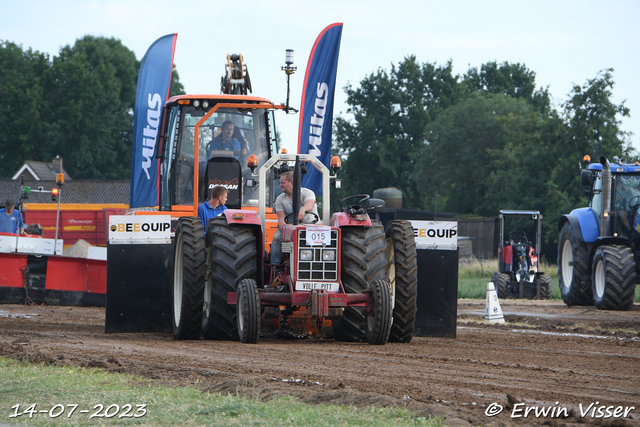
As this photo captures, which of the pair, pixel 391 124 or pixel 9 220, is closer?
pixel 9 220

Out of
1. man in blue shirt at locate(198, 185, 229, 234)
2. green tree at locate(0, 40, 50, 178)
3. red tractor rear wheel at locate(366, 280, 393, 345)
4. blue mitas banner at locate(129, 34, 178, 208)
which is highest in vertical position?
green tree at locate(0, 40, 50, 178)

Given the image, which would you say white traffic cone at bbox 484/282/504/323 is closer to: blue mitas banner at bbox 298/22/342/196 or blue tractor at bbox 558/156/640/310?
blue tractor at bbox 558/156/640/310

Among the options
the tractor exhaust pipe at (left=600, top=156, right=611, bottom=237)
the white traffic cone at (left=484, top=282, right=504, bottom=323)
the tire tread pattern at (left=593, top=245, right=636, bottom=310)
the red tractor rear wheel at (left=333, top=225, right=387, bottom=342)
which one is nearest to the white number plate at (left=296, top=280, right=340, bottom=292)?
the red tractor rear wheel at (left=333, top=225, right=387, bottom=342)

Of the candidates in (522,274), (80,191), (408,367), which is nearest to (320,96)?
(522,274)

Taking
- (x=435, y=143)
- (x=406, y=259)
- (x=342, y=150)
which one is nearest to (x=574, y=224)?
(x=406, y=259)

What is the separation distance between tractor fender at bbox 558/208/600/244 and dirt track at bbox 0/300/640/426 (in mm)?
5809

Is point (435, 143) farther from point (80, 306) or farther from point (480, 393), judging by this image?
point (480, 393)

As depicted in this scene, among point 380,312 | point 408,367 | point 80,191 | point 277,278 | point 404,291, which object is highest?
point 80,191

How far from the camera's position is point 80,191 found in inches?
2158

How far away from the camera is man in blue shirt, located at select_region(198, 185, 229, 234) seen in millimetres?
10438

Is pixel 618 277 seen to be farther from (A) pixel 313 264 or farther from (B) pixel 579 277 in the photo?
(A) pixel 313 264

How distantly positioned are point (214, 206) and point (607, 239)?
28.4 ft

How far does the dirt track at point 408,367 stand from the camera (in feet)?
17.3

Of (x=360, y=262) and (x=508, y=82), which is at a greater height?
(x=508, y=82)
